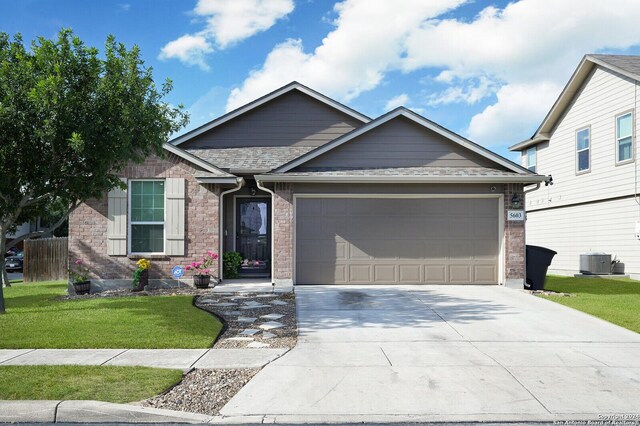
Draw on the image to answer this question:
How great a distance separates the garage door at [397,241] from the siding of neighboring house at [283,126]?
183 inches

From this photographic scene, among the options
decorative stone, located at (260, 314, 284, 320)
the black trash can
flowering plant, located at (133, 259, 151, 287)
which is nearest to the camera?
decorative stone, located at (260, 314, 284, 320)

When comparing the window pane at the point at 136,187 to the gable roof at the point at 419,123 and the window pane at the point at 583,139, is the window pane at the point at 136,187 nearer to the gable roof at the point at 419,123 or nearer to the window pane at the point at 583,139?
the gable roof at the point at 419,123

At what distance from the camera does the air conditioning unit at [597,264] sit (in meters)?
16.7

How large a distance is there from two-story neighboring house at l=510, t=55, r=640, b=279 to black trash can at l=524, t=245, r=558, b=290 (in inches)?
205

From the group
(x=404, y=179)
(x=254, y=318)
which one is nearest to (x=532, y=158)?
(x=404, y=179)

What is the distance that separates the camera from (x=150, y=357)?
632 cm

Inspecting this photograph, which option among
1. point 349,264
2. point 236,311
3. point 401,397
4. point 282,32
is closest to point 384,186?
point 349,264

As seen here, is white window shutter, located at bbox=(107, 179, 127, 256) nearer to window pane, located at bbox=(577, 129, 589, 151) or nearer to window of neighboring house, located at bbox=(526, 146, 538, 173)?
window pane, located at bbox=(577, 129, 589, 151)

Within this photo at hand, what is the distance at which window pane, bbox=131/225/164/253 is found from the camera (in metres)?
13.2

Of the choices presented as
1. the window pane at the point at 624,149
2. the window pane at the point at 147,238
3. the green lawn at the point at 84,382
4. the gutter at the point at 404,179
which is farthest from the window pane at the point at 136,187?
the window pane at the point at 624,149

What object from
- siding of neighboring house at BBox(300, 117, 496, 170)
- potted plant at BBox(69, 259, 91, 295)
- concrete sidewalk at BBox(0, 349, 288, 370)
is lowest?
concrete sidewalk at BBox(0, 349, 288, 370)

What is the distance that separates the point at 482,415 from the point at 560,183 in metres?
18.0

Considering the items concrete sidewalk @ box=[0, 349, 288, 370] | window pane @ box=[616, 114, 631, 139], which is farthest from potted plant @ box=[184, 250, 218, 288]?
window pane @ box=[616, 114, 631, 139]

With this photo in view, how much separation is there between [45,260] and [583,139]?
20680mm
